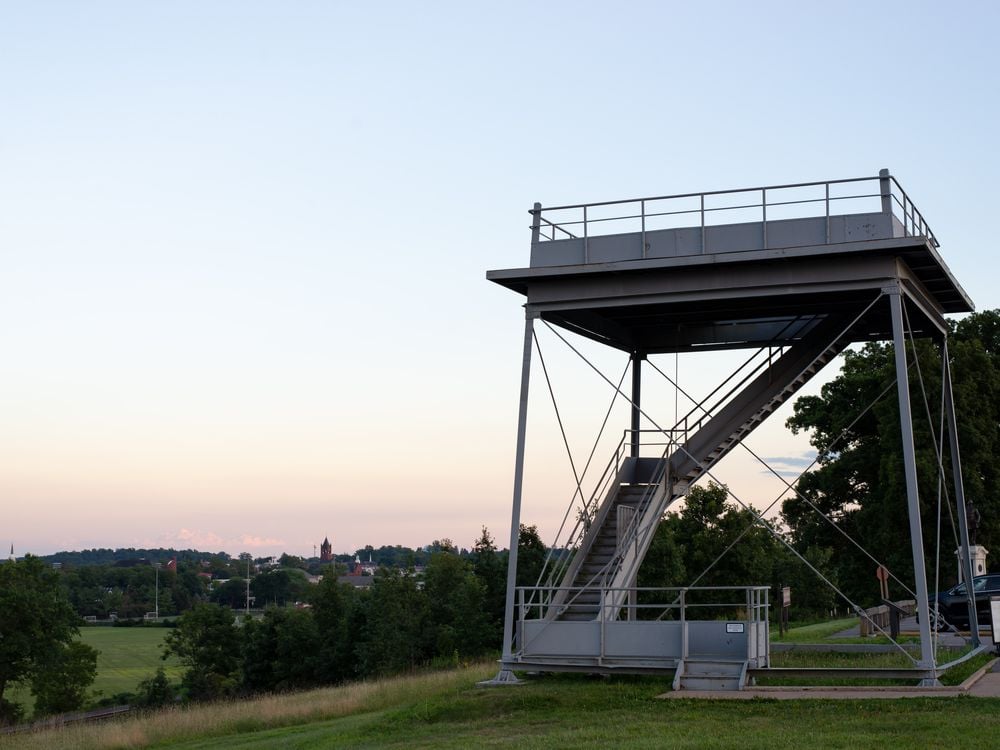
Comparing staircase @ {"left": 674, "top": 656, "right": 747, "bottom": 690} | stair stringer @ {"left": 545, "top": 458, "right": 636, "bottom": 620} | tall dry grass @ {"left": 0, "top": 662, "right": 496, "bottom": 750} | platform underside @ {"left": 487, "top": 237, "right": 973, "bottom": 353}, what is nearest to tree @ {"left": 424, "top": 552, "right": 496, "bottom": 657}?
tall dry grass @ {"left": 0, "top": 662, "right": 496, "bottom": 750}

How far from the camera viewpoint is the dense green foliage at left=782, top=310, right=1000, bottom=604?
4541 centimetres

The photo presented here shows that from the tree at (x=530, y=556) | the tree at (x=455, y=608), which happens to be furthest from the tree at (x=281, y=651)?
the tree at (x=530, y=556)

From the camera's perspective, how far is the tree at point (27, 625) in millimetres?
79688

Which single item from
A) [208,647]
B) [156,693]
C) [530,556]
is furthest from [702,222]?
[208,647]

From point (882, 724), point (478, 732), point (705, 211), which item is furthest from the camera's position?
point (705, 211)

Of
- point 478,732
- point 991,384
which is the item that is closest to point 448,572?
point 991,384

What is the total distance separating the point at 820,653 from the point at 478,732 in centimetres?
1218

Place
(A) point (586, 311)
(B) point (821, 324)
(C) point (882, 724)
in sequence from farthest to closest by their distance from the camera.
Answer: (B) point (821, 324), (A) point (586, 311), (C) point (882, 724)

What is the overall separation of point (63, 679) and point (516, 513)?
6719 cm

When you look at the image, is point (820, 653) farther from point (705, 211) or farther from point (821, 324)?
point (705, 211)

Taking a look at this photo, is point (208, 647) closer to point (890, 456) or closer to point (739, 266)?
point (890, 456)

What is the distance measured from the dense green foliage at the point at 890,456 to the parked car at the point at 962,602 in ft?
24.8

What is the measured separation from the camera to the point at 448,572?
→ 255 feet

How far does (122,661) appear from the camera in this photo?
12962 cm
